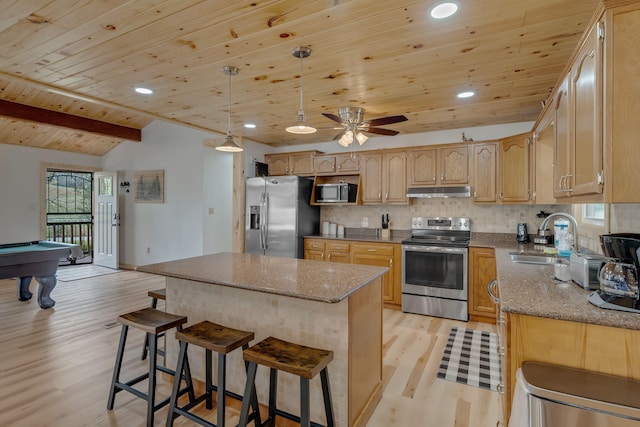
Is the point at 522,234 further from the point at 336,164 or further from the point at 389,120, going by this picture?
the point at 336,164

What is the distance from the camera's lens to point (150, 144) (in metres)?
6.77

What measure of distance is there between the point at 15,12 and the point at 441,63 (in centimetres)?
289

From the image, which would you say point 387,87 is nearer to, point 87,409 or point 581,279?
point 581,279

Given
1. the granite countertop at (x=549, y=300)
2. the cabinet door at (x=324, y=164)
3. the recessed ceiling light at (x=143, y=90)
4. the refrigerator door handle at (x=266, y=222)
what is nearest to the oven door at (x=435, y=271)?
the granite countertop at (x=549, y=300)

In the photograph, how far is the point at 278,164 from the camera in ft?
18.1

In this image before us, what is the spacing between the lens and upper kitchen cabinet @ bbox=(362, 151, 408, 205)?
4621 millimetres

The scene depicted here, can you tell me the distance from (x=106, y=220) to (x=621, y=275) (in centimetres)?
818

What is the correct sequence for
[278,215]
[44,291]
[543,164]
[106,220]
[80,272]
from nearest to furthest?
[543,164]
[44,291]
[278,215]
[80,272]
[106,220]

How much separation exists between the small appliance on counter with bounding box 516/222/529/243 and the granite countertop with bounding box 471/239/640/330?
6.27 ft

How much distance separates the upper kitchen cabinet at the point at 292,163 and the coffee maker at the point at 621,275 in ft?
13.2

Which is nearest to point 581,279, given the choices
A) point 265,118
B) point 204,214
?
point 265,118

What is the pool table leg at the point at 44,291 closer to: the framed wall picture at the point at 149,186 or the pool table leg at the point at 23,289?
the pool table leg at the point at 23,289

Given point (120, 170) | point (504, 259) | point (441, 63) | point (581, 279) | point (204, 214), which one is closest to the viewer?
point (581, 279)

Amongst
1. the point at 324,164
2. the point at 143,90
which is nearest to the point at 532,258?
the point at 324,164
